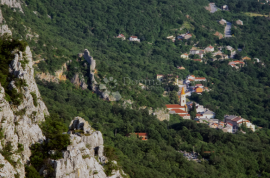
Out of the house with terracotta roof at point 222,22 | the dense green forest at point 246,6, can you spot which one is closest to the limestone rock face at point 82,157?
the house with terracotta roof at point 222,22

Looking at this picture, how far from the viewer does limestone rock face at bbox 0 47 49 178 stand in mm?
22853

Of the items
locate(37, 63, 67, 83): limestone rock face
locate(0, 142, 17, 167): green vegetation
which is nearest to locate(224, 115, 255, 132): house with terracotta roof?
locate(37, 63, 67, 83): limestone rock face

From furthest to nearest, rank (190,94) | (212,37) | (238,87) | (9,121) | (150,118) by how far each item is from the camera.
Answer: (212,37)
(238,87)
(190,94)
(150,118)
(9,121)

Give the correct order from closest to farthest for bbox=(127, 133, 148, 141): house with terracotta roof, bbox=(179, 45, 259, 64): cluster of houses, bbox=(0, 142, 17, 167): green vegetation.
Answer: bbox=(0, 142, 17, 167): green vegetation
bbox=(127, 133, 148, 141): house with terracotta roof
bbox=(179, 45, 259, 64): cluster of houses

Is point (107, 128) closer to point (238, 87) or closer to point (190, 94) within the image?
point (190, 94)

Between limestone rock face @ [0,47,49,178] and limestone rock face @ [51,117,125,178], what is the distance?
1885 mm

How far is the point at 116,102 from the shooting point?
231ft

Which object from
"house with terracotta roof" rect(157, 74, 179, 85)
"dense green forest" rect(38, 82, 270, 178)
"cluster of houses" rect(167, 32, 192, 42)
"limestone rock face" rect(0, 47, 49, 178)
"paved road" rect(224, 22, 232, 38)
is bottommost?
"dense green forest" rect(38, 82, 270, 178)

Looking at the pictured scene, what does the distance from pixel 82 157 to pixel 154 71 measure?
73.0m

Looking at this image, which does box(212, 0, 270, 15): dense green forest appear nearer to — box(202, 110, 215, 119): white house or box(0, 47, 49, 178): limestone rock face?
box(202, 110, 215, 119): white house

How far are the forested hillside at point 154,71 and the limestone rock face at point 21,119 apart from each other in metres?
10.2

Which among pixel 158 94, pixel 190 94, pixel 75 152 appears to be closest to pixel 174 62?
pixel 190 94

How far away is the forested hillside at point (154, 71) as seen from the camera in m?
54.3

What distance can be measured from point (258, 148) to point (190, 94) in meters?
33.3
